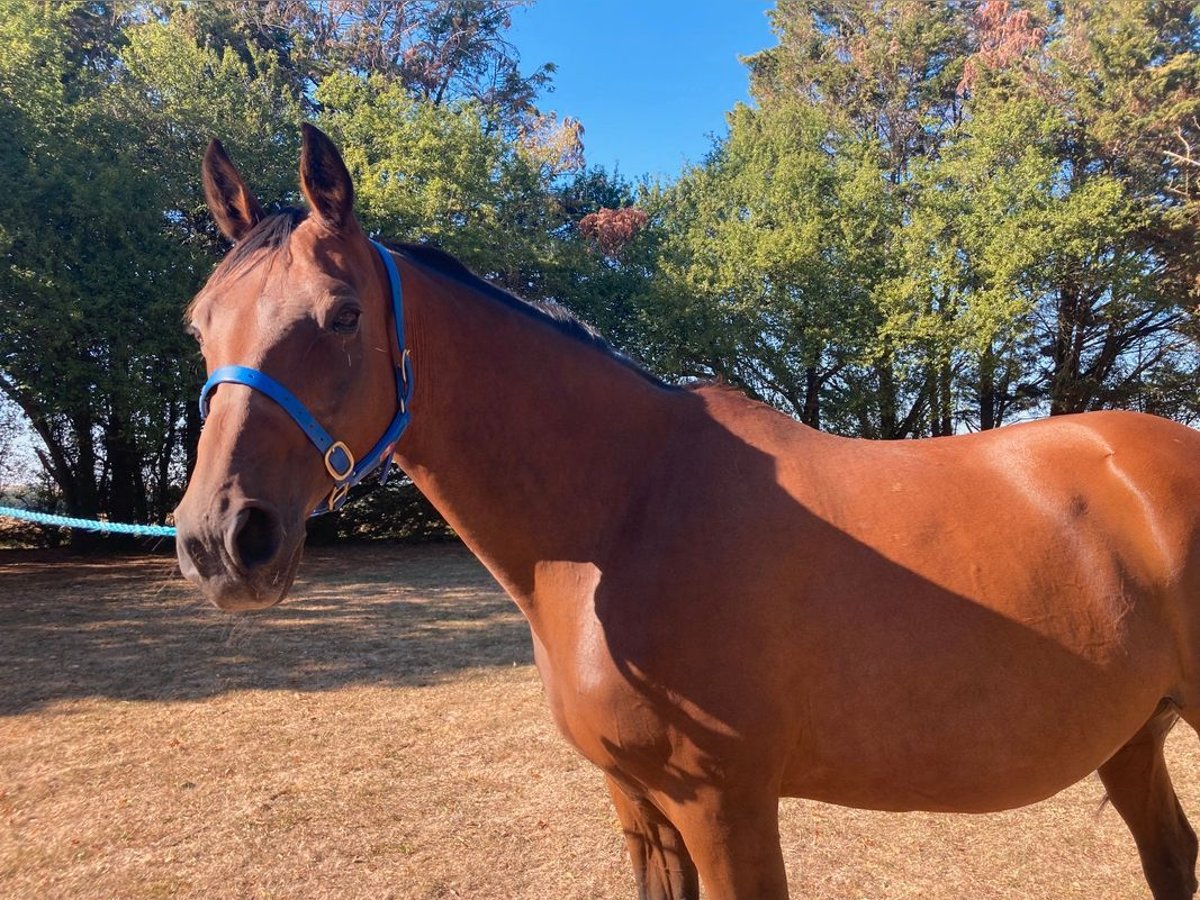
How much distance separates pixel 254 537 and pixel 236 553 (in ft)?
0.16

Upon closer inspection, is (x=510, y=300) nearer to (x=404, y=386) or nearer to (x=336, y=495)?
(x=404, y=386)

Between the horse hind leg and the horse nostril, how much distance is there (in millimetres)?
2820

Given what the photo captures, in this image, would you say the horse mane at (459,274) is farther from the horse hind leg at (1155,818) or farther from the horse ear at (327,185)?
the horse hind leg at (1155,818)

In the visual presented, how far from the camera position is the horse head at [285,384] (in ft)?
4.08

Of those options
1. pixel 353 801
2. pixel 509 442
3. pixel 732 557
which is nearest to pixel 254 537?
pixel 509 442

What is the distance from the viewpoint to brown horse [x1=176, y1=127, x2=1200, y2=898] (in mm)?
1513

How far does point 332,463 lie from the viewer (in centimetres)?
138

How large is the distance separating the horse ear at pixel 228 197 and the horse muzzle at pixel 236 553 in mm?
812

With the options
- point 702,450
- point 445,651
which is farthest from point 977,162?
point 702,450

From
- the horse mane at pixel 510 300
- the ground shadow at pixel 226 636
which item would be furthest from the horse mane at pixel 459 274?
the ground shadow at pixel 226 636

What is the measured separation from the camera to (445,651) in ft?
21.7

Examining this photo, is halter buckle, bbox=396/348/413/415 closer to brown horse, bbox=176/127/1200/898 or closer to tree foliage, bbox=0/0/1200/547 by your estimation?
brown horse, bbox=176/127/1200/898

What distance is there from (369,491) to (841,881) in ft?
46.3

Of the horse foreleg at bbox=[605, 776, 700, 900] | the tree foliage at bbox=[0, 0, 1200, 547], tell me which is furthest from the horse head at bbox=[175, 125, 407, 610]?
the tree foliage at bbox=[0, 0, 1200, 547]
